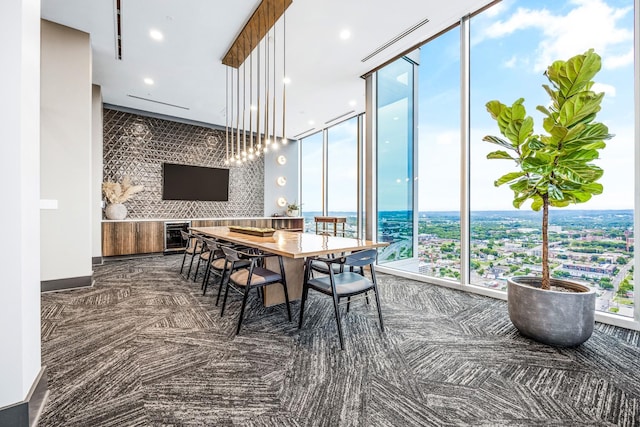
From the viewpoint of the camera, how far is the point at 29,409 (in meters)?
1.28

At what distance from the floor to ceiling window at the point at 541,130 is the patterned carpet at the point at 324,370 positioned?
2.11 feet

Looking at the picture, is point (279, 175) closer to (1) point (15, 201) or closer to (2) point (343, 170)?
(2) point (343, 170)

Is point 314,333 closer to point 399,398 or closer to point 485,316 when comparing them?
point 399,398

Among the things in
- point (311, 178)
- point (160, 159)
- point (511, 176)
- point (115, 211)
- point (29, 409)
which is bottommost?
point (29, 409)

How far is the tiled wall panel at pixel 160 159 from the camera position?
593 centimetres

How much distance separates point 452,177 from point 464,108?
34.6 inches

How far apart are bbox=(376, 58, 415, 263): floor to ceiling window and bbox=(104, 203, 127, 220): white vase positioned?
5.10 m

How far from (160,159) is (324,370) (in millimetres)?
6380

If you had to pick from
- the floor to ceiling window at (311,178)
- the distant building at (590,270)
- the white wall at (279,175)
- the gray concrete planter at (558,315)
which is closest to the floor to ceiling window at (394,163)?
the distant building at (590,270)

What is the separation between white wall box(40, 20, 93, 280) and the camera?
11.0 feet

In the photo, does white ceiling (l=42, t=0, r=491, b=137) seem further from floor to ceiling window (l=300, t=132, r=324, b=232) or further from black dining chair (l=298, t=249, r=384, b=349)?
black dining chair (l=298, t=249, r=384, b=349)

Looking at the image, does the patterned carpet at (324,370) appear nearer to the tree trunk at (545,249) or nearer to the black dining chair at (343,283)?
the black dining chair at (343,283)

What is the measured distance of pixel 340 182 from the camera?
6.95 meters

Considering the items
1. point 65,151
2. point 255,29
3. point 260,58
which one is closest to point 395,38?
point 255,29
